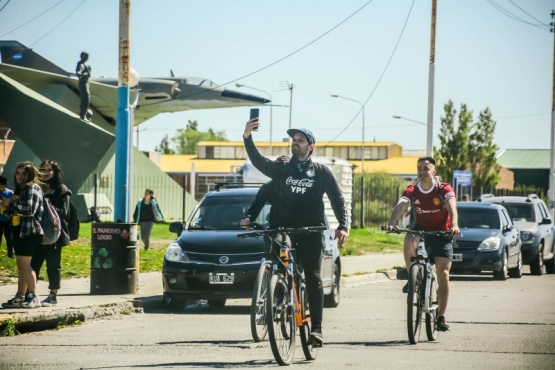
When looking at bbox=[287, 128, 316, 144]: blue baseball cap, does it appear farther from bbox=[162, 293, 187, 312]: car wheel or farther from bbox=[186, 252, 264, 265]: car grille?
bbox=[162, 293, 187, 312]: car wheel

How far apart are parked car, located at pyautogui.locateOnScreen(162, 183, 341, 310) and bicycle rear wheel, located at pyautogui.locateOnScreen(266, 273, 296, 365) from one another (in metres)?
4.77

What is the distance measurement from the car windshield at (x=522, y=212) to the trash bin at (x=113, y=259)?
1308cm

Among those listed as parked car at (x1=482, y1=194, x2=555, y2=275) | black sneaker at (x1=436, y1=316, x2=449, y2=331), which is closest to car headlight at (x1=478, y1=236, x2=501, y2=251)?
parked car at (x1=482, y1=194, x2=555, y2=275)

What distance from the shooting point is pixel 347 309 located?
47.6 feet

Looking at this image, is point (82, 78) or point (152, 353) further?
point (82, 78)

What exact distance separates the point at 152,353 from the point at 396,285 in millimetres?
11005

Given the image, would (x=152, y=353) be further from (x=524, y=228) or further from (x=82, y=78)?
(x=82, y=78)

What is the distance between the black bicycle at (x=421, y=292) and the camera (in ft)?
33.3

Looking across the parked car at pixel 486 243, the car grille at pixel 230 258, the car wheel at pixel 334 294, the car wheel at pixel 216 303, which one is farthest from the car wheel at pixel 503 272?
the car grille at pixel 230 258

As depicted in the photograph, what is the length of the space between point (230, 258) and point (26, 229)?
8.76ft

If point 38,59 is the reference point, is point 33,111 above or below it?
→ below

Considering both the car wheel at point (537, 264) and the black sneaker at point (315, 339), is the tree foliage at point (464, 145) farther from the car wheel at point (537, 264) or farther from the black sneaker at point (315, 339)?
the black sneaker at point (315, 339)

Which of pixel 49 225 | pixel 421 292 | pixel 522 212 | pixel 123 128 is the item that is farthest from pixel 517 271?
pixel 421 292

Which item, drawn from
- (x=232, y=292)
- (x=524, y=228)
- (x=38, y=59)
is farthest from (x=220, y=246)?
(x=38, y=59)
